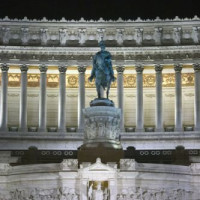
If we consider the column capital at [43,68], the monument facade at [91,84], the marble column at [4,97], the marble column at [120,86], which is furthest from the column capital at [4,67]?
the marble column at [120,86]

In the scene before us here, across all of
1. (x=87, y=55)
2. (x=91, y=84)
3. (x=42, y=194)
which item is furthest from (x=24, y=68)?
(x=42, y=194)

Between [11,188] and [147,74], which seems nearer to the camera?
[11,188]

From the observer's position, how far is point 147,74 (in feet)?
419

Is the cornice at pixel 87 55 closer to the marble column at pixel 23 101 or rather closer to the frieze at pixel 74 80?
the marble column at pixel 23 101

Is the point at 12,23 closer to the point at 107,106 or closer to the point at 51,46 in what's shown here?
the point at 51,46

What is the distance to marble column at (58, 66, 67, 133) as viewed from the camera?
121500mm

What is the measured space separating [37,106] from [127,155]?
43588mm

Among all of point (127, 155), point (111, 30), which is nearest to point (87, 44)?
point (111, 30)

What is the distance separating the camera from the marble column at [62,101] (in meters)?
122

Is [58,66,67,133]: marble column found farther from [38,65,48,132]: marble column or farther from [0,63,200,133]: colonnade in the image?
[38,65,48,132]: marble column

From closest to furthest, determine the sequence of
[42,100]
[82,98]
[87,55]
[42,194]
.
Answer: [42,194] → [42,100] → [82,98] → [87,55]

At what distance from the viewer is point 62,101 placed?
123000mm

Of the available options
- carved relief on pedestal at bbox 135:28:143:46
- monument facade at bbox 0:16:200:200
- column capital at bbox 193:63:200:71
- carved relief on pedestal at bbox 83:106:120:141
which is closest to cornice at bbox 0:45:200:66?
monument facade at bbox 0:16:200:200

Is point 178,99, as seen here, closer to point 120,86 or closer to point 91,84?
point 120,86
